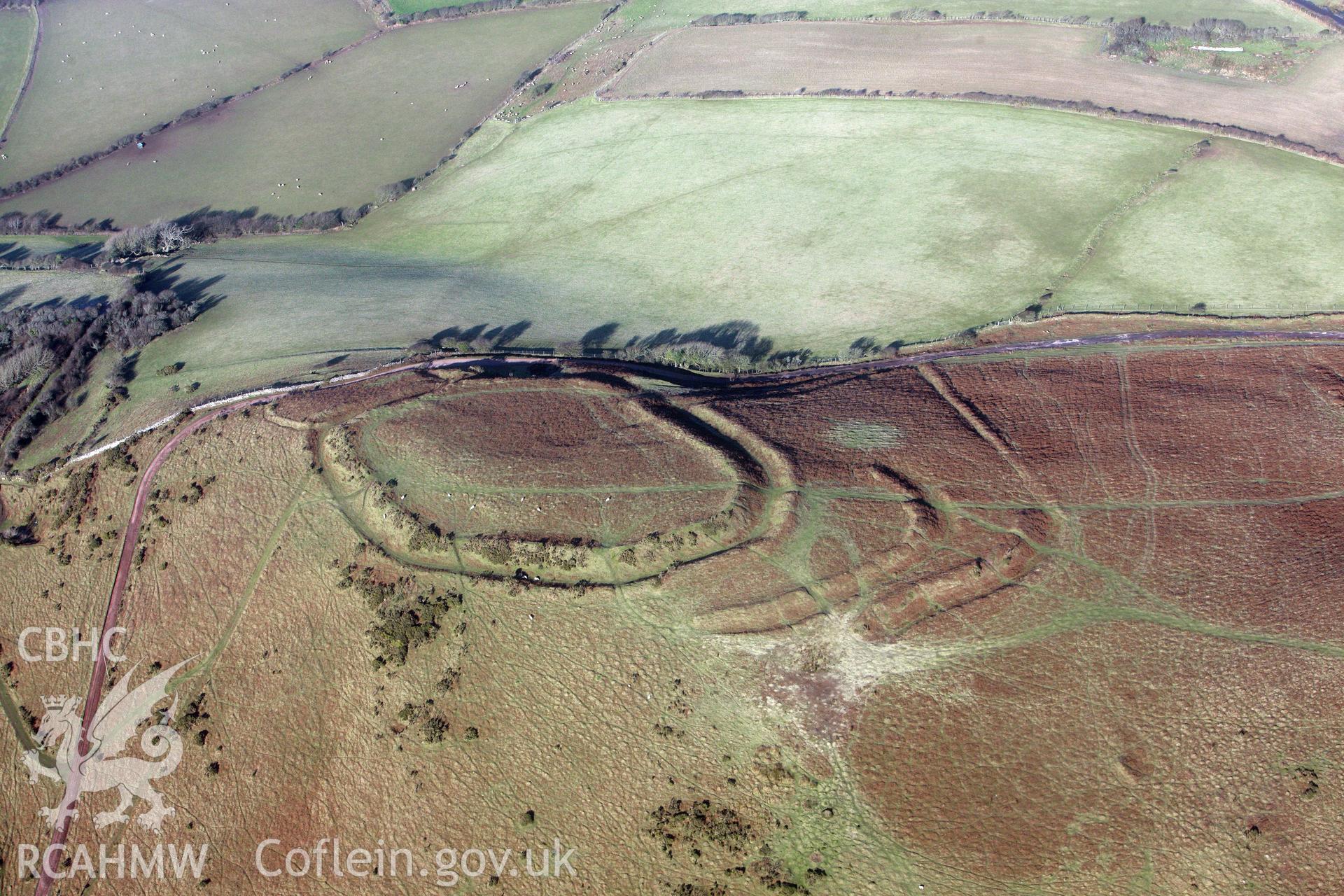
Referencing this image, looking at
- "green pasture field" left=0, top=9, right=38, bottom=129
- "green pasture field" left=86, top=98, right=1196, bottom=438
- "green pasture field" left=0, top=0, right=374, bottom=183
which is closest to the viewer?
"green pasture field" left=86, top=98, right=1196, bottom=438

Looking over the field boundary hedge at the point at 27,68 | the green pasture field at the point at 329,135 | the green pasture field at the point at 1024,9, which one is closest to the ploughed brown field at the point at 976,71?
the green pasture field at the point at 1024,9

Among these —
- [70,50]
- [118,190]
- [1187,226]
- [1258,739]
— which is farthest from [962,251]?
[70,50]

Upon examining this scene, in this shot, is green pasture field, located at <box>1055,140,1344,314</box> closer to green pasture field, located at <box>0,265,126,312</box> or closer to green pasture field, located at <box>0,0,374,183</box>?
green pasture field, located at <box>0,265,126,312</box>

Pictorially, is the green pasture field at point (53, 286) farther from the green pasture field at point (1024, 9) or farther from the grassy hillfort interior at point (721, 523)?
the green pasture field at point (1024, 9)

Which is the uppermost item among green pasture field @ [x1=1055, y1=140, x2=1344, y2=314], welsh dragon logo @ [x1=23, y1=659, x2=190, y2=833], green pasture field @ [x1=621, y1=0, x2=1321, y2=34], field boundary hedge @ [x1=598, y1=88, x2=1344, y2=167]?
green pasture field @ [x1=621, y1=0, x2=1321, y2=34]

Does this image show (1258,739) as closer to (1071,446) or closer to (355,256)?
(1071,446)

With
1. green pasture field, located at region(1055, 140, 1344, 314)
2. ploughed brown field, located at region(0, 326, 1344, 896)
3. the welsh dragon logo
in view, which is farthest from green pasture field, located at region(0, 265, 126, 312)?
green pasture field, located at region(1055, 140, 1344, 314)
